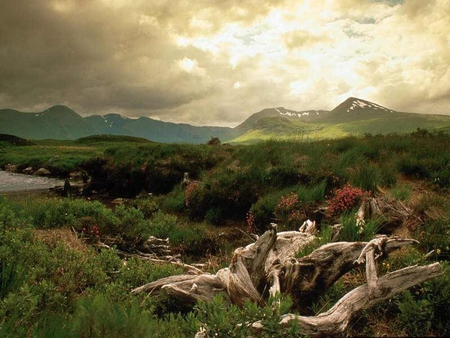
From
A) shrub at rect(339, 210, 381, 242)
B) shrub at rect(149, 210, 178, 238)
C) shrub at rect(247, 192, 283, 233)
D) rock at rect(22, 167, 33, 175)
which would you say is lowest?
rock at rect(22, 167, 33, 175)

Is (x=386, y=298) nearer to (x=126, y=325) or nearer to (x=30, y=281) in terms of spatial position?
(x=126, y=325)

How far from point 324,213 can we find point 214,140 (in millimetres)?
19926

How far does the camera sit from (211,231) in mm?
11219

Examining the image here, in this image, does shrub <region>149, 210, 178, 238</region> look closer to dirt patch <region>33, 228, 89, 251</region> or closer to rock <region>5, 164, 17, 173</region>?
dirt patch <region>33, 228, 89, 251</region>

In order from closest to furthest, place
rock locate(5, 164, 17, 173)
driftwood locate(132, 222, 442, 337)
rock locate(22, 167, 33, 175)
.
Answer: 1. driftwood locate(132, 222, 442, 337)
2. rock locate(22, 167, 33, 175)
3. rock locate(5, 164, 17, 173)

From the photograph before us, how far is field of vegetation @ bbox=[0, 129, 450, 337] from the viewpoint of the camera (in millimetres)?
2793

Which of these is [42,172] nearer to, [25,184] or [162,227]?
[25,184]

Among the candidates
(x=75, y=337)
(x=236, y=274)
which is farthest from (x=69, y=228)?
(x=75, y=337)

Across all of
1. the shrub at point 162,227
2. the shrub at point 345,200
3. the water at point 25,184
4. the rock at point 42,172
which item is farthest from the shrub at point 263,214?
the rock at point 42,172

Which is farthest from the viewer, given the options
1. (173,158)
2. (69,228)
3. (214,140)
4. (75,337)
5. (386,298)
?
(214,140)

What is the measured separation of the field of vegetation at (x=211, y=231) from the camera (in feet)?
9.16

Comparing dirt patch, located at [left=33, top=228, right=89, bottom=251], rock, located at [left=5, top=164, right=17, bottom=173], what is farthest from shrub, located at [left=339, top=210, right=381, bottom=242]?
rock, located at [left=5, top=164, right=17, bottom=173]

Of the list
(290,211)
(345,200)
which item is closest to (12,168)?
(290,211)

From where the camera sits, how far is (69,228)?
27.0 feet
